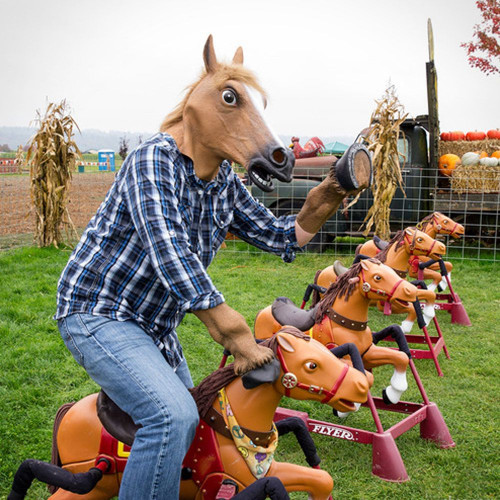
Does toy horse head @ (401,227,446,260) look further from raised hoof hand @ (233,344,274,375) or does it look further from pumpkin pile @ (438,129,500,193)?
raised hoof hand @ (233,344,274,375)

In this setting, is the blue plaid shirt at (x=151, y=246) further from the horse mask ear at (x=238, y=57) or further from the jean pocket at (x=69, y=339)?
the horse mask ear at (x=238, y=57)

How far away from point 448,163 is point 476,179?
0.63m

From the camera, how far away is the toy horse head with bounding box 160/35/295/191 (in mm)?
1922

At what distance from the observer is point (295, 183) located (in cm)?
1092

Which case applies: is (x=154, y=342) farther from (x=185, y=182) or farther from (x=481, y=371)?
(x=481, y=371)

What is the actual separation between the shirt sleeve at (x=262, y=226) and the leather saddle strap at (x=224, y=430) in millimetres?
778

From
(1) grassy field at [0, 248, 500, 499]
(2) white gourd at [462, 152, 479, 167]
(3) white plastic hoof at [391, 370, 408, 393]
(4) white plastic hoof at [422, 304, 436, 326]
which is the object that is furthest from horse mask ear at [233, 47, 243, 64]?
(2) white gourd at [462, 152, 479, 167]

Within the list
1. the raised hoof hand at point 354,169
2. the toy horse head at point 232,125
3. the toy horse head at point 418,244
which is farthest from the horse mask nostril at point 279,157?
the toy horse head at point 418,244

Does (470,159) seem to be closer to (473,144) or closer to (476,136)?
(473,144)

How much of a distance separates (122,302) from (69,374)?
3.29 m

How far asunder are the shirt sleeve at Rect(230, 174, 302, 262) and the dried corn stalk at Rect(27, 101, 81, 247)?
27.2ft

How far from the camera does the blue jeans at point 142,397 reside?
1.92 metres

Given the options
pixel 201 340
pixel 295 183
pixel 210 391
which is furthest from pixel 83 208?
pixel 210 391

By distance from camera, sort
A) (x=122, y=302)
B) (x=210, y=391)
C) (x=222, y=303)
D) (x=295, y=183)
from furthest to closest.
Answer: (x=295, y=183), (x=210, y=391), (x=122, y=302), (x=222, y=303)
